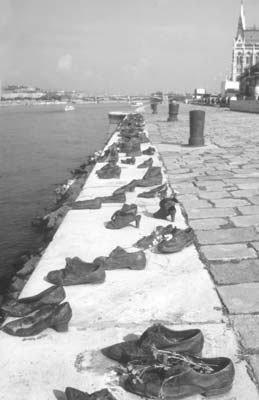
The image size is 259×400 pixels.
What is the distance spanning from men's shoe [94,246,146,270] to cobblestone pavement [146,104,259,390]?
0.59 meters

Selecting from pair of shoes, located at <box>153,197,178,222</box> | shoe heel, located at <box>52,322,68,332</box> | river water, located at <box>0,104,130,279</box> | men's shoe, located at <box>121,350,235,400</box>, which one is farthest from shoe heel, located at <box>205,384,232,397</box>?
river water, located at <box>0,104,130,279</box>

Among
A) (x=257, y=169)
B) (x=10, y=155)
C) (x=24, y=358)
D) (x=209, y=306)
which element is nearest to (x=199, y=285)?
(x=209, y=306)

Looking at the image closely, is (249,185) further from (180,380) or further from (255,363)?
(180,380)

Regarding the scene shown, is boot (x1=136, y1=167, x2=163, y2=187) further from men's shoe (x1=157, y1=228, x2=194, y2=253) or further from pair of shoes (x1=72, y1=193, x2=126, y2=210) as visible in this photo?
men's shoe (x1=157, y1=228, x2=194, y2=253)

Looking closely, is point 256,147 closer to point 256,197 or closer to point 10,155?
point 256,197

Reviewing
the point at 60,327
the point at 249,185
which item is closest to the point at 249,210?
the point at 249,185

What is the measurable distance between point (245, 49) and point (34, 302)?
112 metres

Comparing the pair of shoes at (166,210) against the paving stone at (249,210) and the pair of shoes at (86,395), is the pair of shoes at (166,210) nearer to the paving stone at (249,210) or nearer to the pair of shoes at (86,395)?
the paving stone at (249,210)

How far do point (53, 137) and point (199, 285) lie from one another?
32.6 metres

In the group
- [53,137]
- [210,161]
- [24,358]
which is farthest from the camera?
[53,137]

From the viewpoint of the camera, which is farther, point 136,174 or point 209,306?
point 136,174

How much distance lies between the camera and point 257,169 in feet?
27.4

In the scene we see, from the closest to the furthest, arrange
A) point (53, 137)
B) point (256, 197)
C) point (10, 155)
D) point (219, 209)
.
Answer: point (219, 209) → point (256, 197) → point (10, 155) → point (53, 137)

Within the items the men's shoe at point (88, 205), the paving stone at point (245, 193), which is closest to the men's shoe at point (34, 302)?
the men's shoe at point (88, 205)
